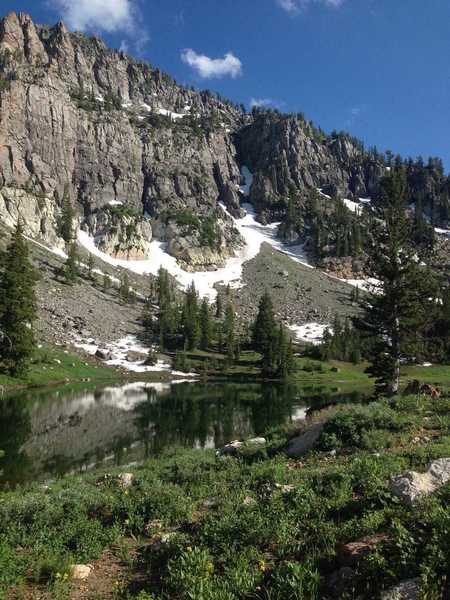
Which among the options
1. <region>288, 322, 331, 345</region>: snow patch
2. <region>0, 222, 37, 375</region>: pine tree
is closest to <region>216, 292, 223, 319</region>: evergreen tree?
<region>288, 322, 331, 345</region>: snow patch

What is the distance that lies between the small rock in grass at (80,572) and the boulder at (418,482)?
6373 millimetres

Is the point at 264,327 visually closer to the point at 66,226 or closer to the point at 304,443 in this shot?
the point at 66,226

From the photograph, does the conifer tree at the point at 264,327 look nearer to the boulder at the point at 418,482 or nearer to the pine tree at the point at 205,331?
the pine tree at the point at 205,331

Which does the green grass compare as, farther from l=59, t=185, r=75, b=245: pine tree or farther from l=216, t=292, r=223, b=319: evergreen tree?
l=59, t=185, r=75, b=245: pine tree

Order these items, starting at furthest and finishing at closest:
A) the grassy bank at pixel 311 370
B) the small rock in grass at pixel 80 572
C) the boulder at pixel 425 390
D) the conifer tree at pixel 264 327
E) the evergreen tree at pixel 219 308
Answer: the evergreen tree at pixel 219 308 → the conifer tree at pixel 264 327 → the grassy bank at pixel 311 370 → the boulder at pixel 425 390 → the small rock in grass at pixel 80 572

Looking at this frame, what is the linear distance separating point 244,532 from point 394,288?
1299 inches

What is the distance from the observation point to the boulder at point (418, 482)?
7.90 m

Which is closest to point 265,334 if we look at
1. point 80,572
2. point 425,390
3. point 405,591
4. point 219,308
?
point 219,308

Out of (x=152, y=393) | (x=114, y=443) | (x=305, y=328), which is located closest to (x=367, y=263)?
(x=114, y=443)

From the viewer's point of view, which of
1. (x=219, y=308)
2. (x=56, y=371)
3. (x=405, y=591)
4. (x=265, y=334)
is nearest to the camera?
(x=405, y=591)

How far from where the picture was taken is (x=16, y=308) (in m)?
58.5

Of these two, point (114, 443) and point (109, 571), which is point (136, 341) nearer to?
point (114, 443)

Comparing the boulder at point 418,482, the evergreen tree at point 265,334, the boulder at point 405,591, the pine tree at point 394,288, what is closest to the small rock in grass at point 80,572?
the boulder at point 405,591

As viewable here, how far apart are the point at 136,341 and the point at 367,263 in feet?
295
